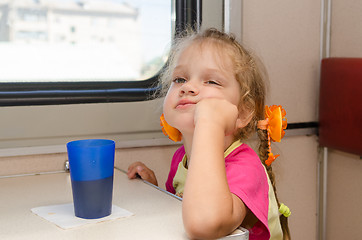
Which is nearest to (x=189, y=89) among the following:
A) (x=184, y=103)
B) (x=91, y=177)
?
(x=184, y=103)

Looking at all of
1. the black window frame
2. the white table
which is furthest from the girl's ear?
the black window frame

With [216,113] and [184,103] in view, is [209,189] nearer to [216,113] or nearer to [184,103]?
[216,113]

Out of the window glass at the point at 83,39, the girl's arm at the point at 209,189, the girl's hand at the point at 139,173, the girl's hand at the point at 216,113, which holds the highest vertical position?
the window glass at the point at 83,39

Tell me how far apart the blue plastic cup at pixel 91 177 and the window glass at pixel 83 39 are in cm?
70

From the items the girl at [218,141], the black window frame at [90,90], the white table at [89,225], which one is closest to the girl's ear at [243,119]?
the girl at [218,141]

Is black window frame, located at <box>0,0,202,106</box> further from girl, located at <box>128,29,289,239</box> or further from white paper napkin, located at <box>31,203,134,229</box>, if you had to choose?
white paper napkin, located at <box>31,203,134,229</box>

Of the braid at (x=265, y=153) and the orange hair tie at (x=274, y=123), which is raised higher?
the orange hair tie at (x=274, y=123)

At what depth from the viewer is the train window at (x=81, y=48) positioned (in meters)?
1.48

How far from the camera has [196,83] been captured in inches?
47.0

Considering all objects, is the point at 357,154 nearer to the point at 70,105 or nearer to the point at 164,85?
the point at 164,85

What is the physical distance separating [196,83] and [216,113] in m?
0.20

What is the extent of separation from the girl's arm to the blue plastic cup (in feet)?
0.59

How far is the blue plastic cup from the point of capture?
2.94ft

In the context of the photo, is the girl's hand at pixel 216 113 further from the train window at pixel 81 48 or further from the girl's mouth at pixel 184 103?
the train window at pixel 81 48
